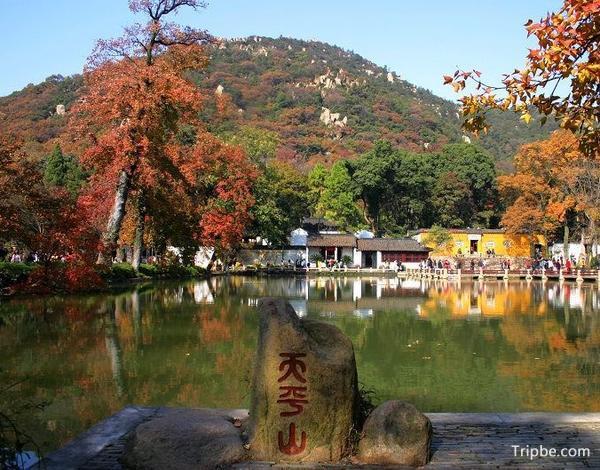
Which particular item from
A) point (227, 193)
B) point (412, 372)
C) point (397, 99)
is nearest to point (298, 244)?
point (227, 193)

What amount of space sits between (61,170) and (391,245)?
26.7m

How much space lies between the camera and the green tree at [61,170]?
45.0 meters

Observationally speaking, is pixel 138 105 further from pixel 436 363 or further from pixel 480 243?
pixel 480 243

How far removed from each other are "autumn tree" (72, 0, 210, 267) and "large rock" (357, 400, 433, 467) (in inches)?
646

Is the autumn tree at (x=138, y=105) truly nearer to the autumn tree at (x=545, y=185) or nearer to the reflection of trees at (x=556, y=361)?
the reflection of trees at (x=556, y=361)

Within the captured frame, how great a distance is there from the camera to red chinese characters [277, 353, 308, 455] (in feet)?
14.5

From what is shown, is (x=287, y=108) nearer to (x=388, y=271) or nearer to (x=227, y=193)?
(x=388, y=271)

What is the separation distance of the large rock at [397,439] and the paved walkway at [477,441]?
16 cm

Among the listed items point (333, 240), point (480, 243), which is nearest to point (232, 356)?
point (333, 240)

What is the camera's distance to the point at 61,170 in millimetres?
46594

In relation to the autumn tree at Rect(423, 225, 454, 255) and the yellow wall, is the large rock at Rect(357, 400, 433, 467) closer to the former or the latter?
the yellow wall

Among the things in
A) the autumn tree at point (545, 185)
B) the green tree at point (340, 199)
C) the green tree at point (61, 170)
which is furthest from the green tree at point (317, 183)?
the green tree at point (61, 170)

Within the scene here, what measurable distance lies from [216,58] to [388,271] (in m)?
100

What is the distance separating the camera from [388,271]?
45281mm
